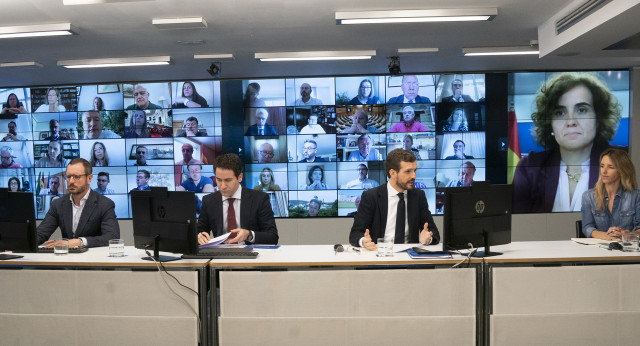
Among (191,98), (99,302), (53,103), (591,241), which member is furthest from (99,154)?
(591,241)

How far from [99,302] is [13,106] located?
6.25 meters

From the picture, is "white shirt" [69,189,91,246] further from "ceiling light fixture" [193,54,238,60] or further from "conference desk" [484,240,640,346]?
"conference desk" [484,240,640,346]

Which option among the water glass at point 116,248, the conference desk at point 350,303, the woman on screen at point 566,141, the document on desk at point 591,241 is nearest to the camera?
the conference desk at point 350,303

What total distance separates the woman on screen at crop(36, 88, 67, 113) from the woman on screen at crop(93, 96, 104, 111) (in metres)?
0.51

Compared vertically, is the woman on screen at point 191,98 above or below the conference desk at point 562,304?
above

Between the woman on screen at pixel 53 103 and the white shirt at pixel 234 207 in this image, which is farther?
the woman on screen at pixel 53 103

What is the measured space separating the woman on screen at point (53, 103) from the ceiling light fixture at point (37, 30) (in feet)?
10.3

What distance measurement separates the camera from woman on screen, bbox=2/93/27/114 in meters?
7.70

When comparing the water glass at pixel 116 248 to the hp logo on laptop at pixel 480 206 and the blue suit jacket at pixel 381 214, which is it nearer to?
the blue suit jacket at pixel 381 214

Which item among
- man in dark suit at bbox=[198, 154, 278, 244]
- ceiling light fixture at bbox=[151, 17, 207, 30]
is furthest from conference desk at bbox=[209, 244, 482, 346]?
ceiling light fixture at bbox=[151, 17, 207, 30]

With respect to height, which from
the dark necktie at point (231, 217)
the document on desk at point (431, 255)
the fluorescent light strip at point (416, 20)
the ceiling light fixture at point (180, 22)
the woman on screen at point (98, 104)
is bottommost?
the document on desk at point (431, 255)

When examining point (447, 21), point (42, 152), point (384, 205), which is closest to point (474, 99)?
point (447, 21)

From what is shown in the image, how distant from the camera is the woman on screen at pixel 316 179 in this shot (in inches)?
289

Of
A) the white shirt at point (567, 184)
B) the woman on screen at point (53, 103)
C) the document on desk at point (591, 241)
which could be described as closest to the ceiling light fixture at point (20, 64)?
the woman on screen at point (53, 103)
